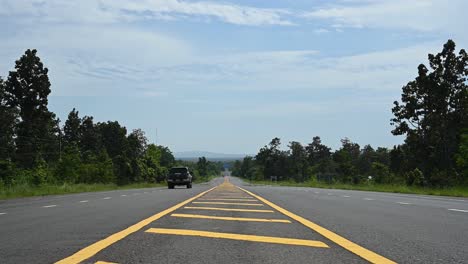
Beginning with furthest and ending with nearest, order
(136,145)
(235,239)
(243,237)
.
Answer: (136,145)
(243,237)
(235,239)

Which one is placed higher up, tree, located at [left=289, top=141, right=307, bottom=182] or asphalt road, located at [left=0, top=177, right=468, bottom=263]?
tree, located at [left=289, top=141, right=307, bottom=182]

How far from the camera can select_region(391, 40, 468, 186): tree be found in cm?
5181

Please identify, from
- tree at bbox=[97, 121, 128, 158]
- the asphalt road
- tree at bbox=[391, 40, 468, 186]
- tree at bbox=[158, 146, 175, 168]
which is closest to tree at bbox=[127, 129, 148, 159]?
tree at bbox=[97, 121, 128, 158]

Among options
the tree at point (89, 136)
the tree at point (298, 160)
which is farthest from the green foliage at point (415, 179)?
the tree at point (298, 160)

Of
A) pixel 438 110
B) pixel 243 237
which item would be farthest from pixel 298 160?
pixel 243 237

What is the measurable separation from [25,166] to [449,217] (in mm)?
61736

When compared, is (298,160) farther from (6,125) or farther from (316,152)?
(6,125)

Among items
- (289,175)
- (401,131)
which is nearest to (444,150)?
(401,131)

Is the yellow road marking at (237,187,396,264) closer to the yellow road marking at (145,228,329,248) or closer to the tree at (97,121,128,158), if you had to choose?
the yellow road marking at (145,228,329,248)

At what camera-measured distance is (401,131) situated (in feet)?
183

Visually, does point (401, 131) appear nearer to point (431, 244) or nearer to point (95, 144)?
point (431, 244)

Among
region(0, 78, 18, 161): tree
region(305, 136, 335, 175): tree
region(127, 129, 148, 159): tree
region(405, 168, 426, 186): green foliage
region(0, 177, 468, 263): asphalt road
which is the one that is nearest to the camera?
region(0, 177, 468, 263): asphalt road

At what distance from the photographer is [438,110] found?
175ft

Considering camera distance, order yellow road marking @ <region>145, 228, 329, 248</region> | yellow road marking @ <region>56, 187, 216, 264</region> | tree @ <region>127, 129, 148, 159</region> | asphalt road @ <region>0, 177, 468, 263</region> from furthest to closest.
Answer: tree @ <region>127, 129, 148, 159</region> → yellow road marking @ <region>145, 228, 329, 248</region> → asphalt road @ <region>0, 177, 468, 263</region> → yellow road marking @ <region>56, 187, 216, 264</region>
